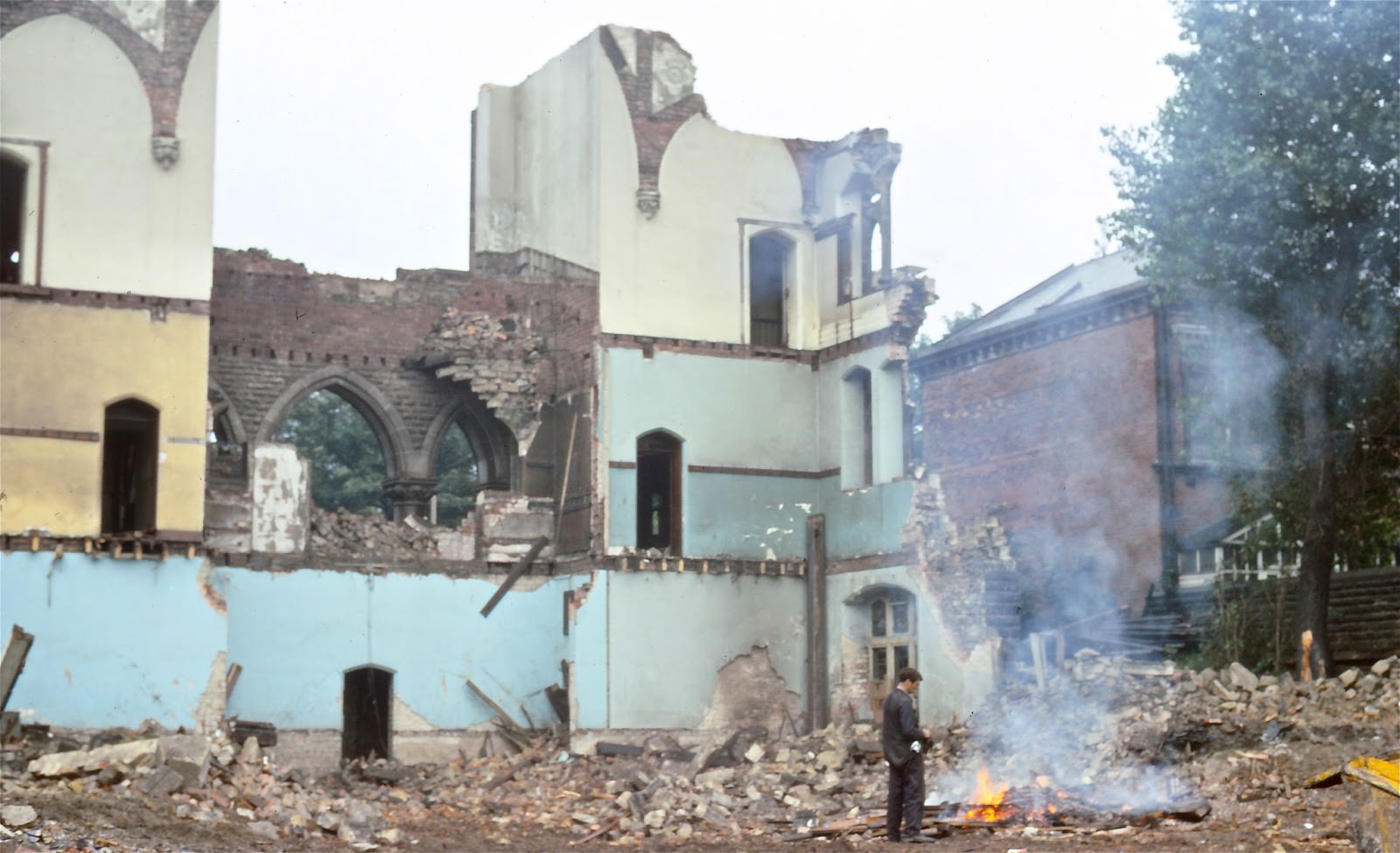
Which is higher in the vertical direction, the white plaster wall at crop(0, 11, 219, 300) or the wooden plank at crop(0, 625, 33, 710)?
the white plaster wall at crop(0, 11, 219, 300)

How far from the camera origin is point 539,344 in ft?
93.7

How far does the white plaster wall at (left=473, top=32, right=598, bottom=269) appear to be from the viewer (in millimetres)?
28094

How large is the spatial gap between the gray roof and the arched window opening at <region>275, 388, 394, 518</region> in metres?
15.4

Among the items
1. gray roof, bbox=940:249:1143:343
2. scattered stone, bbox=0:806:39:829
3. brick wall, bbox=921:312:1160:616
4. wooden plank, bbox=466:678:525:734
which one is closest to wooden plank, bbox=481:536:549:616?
wooden plank, bbox=466:678:525:734

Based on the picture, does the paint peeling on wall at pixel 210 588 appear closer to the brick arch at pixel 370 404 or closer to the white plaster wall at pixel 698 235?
the brick arch at pixel 370 404

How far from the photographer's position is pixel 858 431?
2834 centimetres

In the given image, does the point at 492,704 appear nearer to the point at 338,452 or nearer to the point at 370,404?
the point at 370,404

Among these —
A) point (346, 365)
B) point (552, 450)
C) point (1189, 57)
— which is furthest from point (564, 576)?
point (1189, 57)

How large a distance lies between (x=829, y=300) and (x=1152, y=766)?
10730 mm

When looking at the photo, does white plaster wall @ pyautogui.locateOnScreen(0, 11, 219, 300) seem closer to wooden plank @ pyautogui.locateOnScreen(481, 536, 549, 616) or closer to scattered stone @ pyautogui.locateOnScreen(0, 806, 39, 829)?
wooden plank @ pyautogui.locateOnScreen(481, 536, 549, 616)

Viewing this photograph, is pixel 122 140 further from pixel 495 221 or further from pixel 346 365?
pixel 495 221

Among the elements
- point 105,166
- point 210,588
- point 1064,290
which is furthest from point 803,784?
point 1064,290

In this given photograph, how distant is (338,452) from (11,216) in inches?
864

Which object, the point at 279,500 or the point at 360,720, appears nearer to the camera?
the point at 279,500
